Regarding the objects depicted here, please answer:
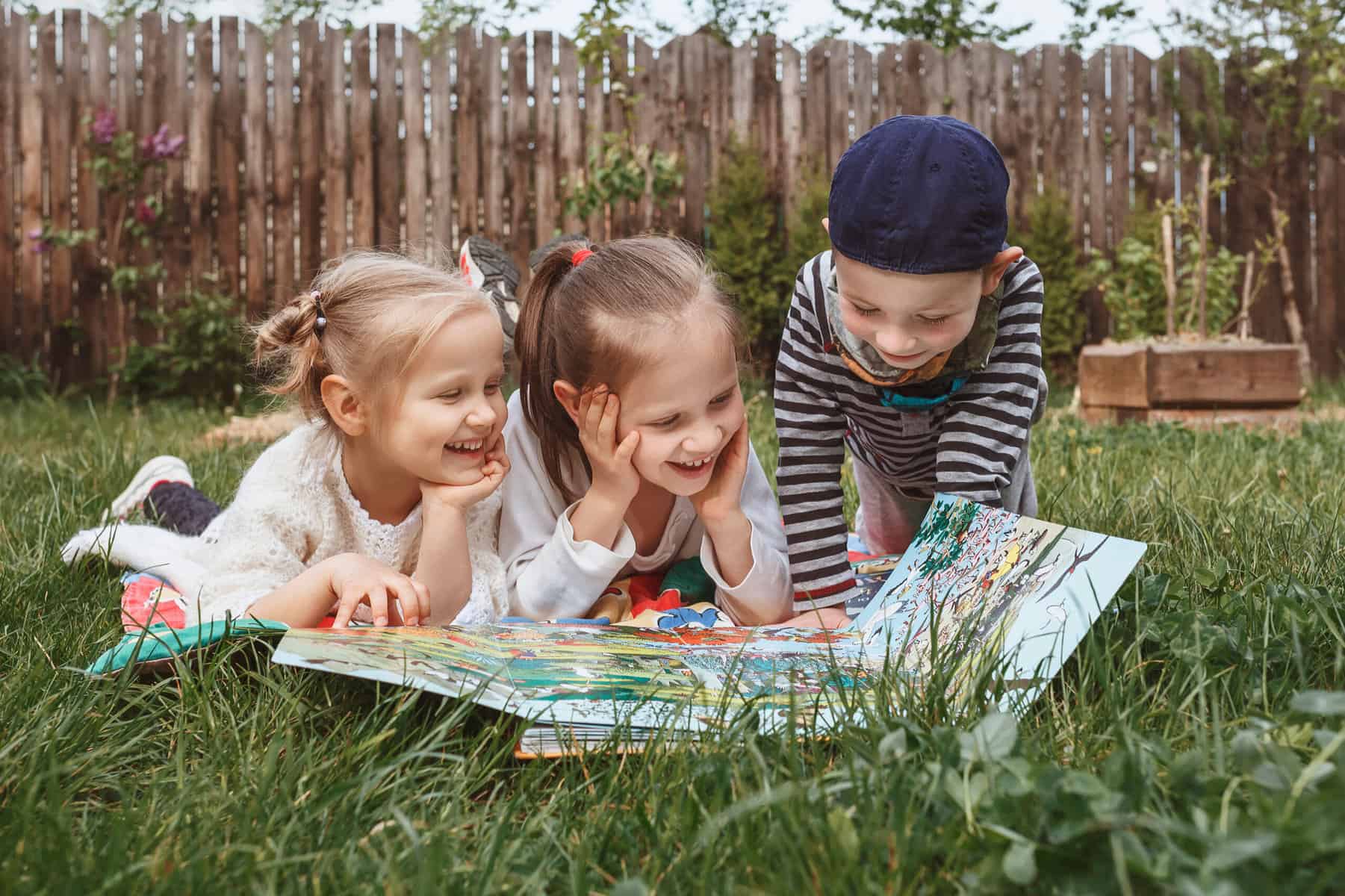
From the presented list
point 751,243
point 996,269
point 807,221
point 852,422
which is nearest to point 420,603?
point 852,422

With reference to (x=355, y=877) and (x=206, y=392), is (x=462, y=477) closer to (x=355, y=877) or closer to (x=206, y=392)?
(x=355, y=877)

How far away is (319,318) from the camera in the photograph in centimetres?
196

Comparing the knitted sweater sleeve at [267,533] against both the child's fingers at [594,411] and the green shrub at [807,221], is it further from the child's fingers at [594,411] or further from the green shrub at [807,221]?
the green shrub at [807,221]

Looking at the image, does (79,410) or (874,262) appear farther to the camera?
(79,410)

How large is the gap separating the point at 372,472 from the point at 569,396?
0.39 metres

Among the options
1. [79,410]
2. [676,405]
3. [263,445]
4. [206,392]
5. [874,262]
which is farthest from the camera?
[206,392]

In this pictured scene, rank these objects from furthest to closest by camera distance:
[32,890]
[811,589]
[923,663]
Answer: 1. [811,589]
2. [923,663]
3. [32,890]

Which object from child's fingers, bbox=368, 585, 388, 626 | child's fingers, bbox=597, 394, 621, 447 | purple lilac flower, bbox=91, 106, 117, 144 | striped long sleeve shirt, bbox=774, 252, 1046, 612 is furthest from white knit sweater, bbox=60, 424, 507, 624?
purple lilac flower, bbox=91, 106, 117, 144

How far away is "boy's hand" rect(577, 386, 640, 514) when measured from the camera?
6.33 ft

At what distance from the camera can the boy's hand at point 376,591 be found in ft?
5.57

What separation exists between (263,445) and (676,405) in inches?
96.8

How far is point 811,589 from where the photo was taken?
6.82 ft

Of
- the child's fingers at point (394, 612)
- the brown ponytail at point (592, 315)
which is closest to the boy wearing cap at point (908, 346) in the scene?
the brown ponytail at point (592, 315)

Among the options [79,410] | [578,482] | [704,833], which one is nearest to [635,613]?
[578,482]
